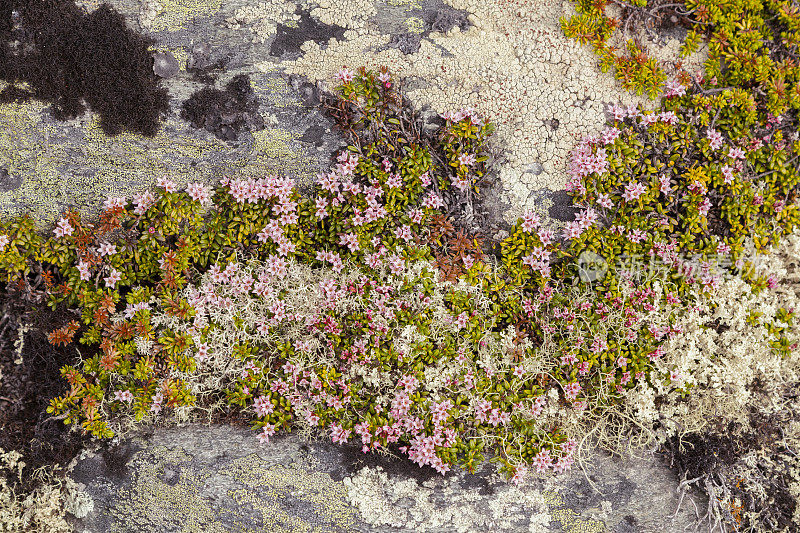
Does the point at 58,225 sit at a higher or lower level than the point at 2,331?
higher

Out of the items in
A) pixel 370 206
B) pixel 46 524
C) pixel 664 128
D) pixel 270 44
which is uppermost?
pixel 664 128

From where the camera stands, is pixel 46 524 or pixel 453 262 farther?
pixel 453 262

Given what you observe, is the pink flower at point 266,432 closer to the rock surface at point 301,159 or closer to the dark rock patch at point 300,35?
the rock surface at point 301,159

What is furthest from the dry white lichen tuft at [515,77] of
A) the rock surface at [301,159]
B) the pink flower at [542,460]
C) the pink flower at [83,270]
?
the pink flower at [83,270]

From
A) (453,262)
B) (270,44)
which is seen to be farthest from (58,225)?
(453,262)

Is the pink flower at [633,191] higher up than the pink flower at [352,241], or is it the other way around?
the pink flower at [633,191]

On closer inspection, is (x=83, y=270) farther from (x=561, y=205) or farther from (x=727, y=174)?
(x=727, y=174)

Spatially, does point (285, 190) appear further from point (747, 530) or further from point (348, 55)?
point (747, 530)
